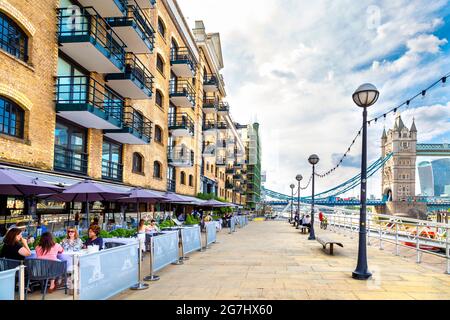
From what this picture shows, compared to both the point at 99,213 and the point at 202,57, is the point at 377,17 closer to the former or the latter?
the point at 99,213

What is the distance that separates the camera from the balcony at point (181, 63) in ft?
84.2

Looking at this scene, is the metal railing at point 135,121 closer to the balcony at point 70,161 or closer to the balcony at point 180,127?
the balcony at point 70,161

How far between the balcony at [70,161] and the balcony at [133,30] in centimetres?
645

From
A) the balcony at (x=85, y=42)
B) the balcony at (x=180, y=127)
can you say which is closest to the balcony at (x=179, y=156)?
the balcony at (x=180, y=127)

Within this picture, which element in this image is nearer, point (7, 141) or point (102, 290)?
point (102, 290)

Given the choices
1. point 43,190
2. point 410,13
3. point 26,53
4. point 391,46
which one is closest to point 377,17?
point 410,13

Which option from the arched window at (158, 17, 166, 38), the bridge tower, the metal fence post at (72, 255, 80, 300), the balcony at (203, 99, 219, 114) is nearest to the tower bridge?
the bridge tower

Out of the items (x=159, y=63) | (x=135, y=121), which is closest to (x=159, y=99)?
(x=159, y=63)

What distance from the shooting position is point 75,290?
5.00m

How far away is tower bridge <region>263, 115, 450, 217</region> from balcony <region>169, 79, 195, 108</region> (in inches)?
3336

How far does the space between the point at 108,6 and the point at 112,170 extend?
7.60 metres

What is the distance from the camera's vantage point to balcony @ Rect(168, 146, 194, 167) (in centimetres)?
2567

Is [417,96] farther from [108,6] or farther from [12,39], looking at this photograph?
[108,6]

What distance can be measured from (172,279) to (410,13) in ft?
32.0
